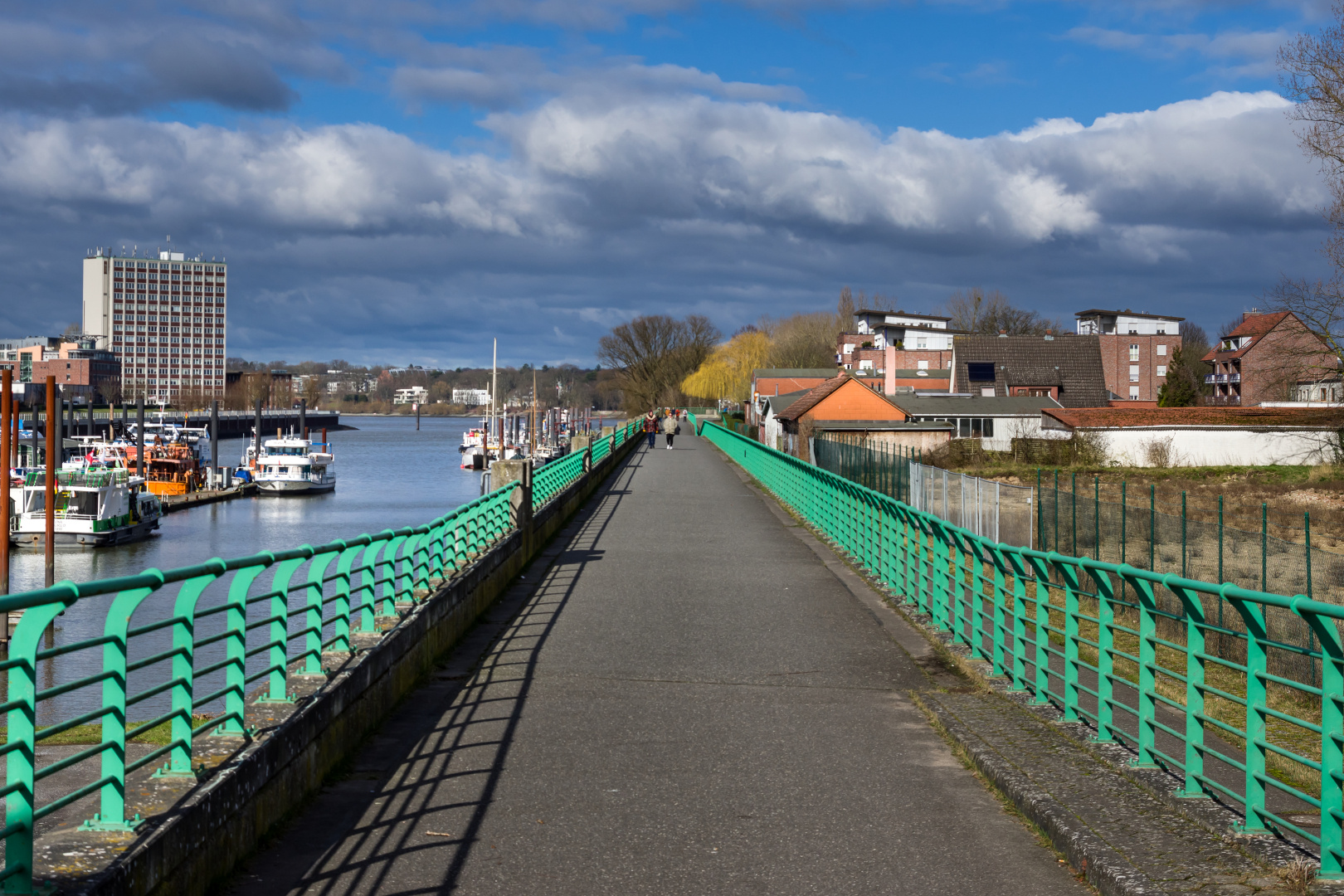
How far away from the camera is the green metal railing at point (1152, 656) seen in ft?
15.6

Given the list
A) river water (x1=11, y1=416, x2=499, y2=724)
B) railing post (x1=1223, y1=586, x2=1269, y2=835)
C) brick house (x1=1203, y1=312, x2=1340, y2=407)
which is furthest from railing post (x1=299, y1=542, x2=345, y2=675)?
brick house (x1=1203, y1=312, x2=1340, y2=407)

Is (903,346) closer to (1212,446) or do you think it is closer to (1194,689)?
(1212,446)

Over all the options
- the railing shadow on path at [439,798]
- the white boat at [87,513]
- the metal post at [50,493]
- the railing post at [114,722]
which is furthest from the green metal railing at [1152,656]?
the white boat at [87,513]

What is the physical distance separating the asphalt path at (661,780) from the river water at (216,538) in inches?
481

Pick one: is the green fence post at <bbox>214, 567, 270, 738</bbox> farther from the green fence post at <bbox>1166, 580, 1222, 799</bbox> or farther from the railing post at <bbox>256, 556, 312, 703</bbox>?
the green fence post at <bbox>1166, 580, 1222, 799</bbox>

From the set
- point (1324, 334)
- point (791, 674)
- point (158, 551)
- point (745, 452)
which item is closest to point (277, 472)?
point (158, 551)

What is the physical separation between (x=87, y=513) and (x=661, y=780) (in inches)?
2348

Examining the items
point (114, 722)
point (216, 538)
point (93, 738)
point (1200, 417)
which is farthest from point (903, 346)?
point (114, 722)

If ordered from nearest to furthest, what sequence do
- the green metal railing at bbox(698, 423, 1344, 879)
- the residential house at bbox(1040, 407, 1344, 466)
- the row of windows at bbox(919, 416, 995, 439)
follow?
the green metal railing at bbox(698, 423, 1344, 879) < the residential house at bbox(1040, 407, 1344, 466) < the row of windows at bbox(919, 416, 995, 439)

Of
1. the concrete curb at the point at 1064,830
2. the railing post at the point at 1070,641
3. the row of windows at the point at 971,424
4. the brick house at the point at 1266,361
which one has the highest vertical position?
the brick house at the point at 1266,361

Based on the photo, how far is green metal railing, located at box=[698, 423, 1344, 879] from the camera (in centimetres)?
475

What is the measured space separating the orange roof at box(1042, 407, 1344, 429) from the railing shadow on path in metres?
57.5

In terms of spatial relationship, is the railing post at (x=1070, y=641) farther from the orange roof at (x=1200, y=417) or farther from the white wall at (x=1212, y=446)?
the orange roof at (x=1200, y=417)

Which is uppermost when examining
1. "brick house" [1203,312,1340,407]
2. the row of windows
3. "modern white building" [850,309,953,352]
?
"modern white building" [850,309,953,352]
